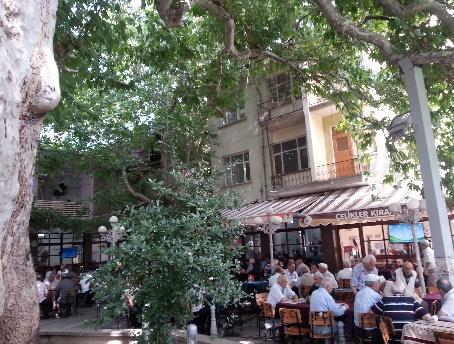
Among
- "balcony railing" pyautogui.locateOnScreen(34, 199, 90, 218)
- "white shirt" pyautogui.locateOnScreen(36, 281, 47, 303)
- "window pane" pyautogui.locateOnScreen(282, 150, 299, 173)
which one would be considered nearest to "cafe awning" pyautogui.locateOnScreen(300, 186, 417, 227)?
"window pane" pyautogui.locateOnScreen(282, 150, 299, 173)

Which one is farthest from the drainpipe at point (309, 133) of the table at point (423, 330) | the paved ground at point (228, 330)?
the table at point (423, 330)

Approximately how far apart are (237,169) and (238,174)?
0.26 metres

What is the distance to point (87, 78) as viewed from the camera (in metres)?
8.63

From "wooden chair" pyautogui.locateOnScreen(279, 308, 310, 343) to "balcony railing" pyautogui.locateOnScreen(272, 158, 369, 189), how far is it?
28.2 ft

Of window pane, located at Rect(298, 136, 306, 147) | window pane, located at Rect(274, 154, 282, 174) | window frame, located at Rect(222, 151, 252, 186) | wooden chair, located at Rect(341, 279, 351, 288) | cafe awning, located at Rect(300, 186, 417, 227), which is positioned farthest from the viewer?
window frame, located at Rect(222, 151, 252, 186)

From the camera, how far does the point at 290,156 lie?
18.5m

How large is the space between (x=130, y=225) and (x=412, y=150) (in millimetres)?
7545

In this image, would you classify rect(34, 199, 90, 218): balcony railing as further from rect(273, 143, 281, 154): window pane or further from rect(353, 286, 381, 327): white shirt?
rect(353, 286, 381, 327): white shirt

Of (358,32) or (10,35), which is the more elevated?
(358,32)

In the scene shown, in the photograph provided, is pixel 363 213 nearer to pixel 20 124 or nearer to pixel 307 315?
pixel 307 315

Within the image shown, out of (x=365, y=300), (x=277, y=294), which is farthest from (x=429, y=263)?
(x=365, y=300)

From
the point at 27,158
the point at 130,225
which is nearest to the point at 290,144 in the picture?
the point at 130,225

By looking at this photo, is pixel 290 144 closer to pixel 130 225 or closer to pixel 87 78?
pixel 87 78

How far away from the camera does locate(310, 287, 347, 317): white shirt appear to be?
Result: 23.4 ft
